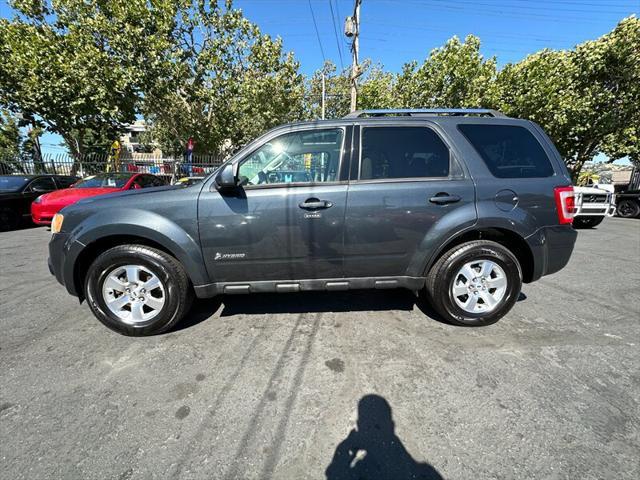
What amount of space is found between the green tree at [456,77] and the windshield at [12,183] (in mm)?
17917

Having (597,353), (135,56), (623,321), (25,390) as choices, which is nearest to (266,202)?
(25,390)

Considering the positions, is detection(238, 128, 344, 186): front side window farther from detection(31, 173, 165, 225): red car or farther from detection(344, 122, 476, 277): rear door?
detection(31, 173, 165, 225): red car

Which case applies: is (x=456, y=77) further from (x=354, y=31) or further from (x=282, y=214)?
(x=282, y=214)

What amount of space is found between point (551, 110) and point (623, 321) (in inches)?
614

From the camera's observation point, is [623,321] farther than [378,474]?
Yes

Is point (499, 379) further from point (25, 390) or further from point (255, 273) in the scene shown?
point (25, 390)

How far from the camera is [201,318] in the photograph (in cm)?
322

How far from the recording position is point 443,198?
9.00ft

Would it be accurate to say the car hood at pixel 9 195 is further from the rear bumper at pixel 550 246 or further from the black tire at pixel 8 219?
the rear bumper at pixel 550 246

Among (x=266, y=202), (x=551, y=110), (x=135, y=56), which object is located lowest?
(x=266, y=202)

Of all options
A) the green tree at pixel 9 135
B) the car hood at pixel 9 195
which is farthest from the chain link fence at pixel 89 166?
the green tree at pixel 9 135

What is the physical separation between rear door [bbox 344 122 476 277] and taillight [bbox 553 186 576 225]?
0.87 m

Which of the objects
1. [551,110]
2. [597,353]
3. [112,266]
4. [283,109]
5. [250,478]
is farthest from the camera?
[283,109]

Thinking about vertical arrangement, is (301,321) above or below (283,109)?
below
